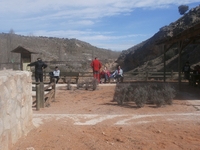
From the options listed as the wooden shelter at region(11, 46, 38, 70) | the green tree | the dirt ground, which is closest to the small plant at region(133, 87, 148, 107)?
the dirt ground

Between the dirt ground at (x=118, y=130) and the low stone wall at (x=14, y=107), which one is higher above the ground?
the low stone wall at (x=14, y=107)

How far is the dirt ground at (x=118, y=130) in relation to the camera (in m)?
5.45

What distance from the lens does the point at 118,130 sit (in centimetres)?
666

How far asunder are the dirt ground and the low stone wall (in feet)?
0.74

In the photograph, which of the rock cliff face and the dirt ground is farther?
the rock cliff face

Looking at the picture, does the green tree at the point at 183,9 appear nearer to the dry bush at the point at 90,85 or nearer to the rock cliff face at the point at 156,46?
the rock cliff face at the point at 156,46

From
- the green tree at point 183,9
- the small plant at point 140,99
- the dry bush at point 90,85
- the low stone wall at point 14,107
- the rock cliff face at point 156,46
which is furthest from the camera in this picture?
the green tree at point 183,9

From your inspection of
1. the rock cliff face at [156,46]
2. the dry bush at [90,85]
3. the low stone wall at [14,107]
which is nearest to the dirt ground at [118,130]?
the low stone wall at [14,107]

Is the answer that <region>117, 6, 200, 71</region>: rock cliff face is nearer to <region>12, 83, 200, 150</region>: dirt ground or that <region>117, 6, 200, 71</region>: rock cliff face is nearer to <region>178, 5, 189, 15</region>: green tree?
<region>178, 5, 189, 15</region>: green tree

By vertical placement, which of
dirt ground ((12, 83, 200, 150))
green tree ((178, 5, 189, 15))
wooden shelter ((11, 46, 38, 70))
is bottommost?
dirt ground ((12, 83, 200, 150))

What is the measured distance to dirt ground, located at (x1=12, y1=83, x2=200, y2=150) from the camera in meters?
5.45

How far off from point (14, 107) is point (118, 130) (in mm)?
2504

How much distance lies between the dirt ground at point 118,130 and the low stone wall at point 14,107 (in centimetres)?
22

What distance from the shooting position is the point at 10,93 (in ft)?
16.4
